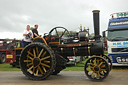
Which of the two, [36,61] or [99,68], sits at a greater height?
[36,61]

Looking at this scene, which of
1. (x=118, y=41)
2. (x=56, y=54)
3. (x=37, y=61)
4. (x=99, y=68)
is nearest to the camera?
(x=99, y=68)

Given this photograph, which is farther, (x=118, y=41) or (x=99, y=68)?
(x=118, y=41)

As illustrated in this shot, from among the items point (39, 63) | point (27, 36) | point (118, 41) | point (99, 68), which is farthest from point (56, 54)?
point (118, 41)

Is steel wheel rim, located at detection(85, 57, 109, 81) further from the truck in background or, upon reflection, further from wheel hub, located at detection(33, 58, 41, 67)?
the truck in background

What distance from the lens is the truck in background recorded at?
10492 millimetres

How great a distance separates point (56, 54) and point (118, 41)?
4.47m

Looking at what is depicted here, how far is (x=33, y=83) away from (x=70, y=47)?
2.11 metres

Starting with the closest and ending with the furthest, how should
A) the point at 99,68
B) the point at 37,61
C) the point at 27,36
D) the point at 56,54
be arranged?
the point at 99,68 < the point at 37,61 < the point at 56,54 < the point at 27,36

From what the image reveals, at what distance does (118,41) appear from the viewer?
10.5 metres

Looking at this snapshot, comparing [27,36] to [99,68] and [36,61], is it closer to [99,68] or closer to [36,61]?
[36,61]

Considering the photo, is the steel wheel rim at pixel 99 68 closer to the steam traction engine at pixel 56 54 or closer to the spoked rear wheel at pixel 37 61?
the steam traction engine at pixel 56 54

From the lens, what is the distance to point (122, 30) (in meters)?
10.8

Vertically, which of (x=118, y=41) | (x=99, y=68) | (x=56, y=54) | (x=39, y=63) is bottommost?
(x=99, y=68)

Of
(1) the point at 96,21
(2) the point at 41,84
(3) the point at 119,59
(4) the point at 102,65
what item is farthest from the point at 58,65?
(3) the point at 119,59
